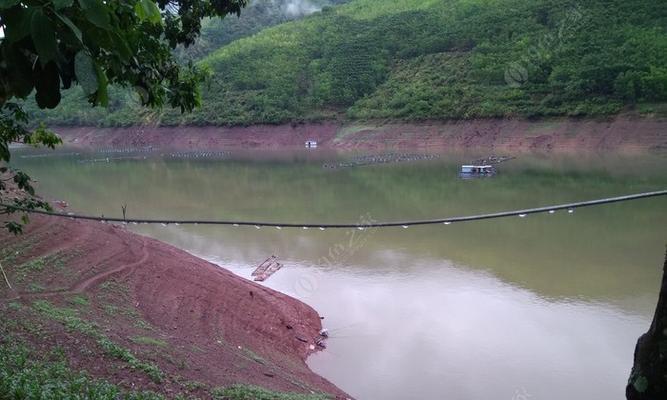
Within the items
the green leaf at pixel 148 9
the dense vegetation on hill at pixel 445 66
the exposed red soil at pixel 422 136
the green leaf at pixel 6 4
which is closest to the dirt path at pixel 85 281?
the green leaf at pixel 148 9

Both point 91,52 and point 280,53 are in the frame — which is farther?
point 280,53

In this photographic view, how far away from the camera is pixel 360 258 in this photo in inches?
548

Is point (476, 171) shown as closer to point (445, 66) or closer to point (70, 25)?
point (445, 66)

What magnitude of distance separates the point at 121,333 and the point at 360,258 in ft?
26.6

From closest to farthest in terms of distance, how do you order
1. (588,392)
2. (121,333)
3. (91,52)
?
1. (91,52)
2. (121,333)
3. (588,392)

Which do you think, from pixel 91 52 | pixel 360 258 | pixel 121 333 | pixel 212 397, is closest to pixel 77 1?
pixel 91 52

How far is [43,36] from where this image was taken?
103cm

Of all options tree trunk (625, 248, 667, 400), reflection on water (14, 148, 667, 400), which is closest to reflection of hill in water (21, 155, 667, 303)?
reflection on water (14, 148, 667, 400)

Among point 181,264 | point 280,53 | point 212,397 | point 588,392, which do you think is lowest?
point 588,392

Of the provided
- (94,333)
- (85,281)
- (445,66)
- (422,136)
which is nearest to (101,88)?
(94,333)

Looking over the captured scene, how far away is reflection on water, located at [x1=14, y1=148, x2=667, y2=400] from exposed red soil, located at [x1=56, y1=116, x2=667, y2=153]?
5172 mm

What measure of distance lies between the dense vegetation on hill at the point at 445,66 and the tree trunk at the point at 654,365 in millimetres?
34273

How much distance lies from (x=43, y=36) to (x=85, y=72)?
126 millimetres

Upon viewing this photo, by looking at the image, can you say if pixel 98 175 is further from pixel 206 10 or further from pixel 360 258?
pixel 206 10
